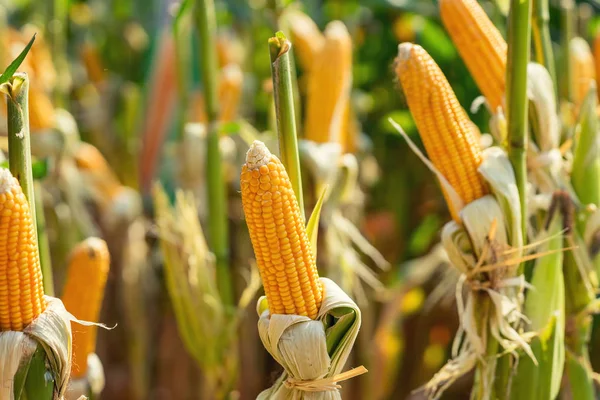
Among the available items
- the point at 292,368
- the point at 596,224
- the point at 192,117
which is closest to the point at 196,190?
the point at 192,117

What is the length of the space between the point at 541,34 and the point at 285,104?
23.8 inches

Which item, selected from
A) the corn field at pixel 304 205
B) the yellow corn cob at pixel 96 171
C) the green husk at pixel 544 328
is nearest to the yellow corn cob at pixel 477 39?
the corn field at pixel 304 205

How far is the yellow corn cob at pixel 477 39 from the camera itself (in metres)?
1.20

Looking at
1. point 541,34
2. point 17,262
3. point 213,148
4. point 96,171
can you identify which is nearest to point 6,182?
point 17,262

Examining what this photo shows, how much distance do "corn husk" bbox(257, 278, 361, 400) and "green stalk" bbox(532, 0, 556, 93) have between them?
2.11ft

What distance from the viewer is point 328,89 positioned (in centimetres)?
162

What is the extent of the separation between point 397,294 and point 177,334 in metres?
0.66

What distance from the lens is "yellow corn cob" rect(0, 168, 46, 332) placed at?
801 mm

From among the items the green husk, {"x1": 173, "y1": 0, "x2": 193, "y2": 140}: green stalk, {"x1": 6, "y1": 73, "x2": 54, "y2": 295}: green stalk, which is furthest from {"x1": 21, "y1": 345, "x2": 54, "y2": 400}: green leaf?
{"x1": 173, "y1": 0, "x2": 193, "y2": 140}: green stalk

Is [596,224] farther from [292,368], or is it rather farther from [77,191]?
[77,191]

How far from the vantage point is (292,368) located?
90 cm

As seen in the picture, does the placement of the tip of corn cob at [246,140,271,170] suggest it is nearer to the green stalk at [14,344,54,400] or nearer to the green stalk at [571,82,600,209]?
the green stalk at [14,344,54,400]

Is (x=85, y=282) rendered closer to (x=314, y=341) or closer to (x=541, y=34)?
(x=314, y=341)

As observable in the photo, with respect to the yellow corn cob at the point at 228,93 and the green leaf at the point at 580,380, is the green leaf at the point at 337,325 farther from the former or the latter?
the yellow corn cob at the point at 228,93
